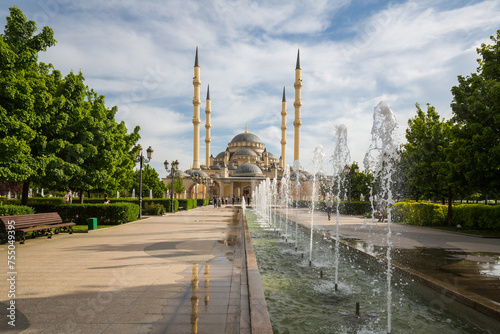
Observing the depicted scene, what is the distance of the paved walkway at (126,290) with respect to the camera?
3.52 m

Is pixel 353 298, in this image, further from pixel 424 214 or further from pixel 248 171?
pixel 248 171

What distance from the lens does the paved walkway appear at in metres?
3.52

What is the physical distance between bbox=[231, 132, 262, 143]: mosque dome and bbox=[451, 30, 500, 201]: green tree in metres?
76.2

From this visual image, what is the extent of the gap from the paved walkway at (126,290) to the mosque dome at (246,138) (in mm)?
81392

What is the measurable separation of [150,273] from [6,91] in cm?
699

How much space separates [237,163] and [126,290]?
257 feet

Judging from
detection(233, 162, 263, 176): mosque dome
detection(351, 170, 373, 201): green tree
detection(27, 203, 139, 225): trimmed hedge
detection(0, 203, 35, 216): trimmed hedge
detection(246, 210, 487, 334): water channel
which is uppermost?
detection(233, 162, 263, 176): mosque dome

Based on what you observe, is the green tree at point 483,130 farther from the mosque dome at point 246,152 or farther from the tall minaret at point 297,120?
the mosque dome at point 246,152

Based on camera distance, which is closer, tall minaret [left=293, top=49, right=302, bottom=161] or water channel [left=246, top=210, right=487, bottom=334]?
water channel [left=246, top=210, right=487, bottom=334]

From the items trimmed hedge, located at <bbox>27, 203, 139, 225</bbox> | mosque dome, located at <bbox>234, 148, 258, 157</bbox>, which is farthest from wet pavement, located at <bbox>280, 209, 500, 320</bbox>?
mosque dome, located at <bbox>234, 148, 258, 157</bbox>

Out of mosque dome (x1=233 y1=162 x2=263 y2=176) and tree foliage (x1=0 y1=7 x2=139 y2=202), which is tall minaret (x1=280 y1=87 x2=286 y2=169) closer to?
mosque dome (x1=233 y1=162 x2=263 y2=176)

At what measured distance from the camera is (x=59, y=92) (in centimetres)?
1338

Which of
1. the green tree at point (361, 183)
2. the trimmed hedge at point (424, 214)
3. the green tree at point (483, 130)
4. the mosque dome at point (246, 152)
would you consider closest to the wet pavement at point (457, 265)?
the green tree at point (483, 130)

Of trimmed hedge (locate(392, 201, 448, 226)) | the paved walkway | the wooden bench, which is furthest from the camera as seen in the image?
trimmed hedge (locate(392, 201, 448, 226))
